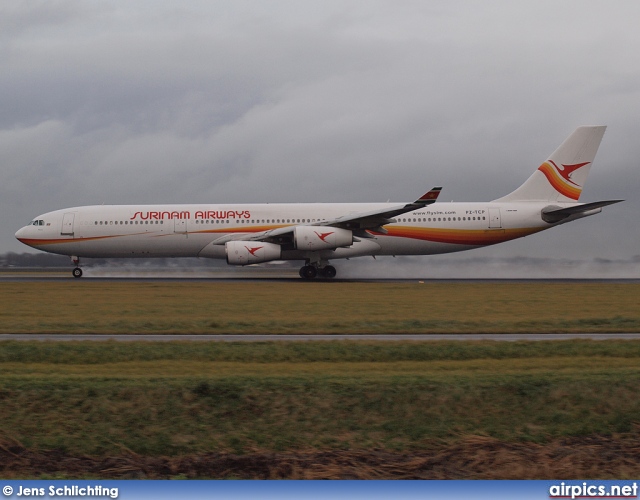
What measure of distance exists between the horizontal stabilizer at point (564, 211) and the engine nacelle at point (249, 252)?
1499 cm

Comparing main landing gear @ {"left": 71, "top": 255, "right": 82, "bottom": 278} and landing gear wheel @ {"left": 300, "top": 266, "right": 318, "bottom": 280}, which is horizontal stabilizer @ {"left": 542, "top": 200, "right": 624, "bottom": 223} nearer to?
landing gear wheel @ {"left": 300, "top": 266, "right": 318, "bottom": 280}

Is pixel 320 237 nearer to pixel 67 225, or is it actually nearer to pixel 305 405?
pixel 67 225

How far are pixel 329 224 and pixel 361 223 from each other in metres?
1.70

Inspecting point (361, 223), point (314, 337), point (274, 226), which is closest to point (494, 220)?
point (361, 223)

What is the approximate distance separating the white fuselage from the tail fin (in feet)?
2.75

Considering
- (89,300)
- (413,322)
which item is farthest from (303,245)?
(413,322)

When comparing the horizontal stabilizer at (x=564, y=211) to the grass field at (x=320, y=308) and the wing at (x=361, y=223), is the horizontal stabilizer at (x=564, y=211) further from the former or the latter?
the wing at (x=361, y=223)

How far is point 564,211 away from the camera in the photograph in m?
38.1

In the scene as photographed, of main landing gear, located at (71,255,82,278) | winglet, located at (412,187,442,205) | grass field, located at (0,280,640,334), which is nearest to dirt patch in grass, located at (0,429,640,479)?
grass field, located at (0,280,640,334)

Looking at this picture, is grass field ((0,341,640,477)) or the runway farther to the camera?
the runway

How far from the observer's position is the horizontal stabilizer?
37028 mm

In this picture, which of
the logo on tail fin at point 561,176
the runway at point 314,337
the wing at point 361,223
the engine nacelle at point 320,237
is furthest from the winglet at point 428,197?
the runway at point 314,337

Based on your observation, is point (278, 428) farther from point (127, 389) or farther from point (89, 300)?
point (89, 300)

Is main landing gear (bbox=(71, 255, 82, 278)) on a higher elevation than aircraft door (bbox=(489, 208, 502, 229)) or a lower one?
lower
